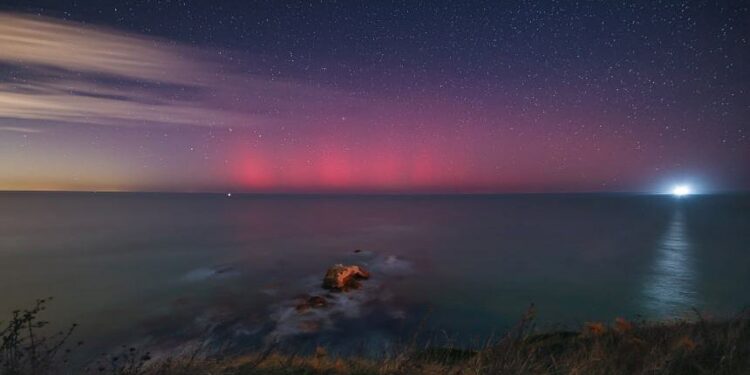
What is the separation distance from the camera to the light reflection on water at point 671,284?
26847 millimetres

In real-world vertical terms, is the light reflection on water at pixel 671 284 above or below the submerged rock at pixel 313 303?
below

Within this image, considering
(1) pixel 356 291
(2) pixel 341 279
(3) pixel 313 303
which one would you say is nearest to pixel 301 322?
(3) pixel 313 303

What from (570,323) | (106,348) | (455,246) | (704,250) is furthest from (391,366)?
(704,250)

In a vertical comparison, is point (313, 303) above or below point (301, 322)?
above

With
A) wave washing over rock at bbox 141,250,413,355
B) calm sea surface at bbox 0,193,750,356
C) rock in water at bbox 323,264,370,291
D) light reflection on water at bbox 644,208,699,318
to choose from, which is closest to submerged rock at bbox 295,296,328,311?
wave washing over rock at bbox 141,250,413,355

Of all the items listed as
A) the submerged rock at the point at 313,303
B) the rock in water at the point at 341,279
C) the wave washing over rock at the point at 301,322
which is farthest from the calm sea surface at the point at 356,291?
the rock in water at the point at 341,279

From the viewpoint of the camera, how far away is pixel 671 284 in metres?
33.9

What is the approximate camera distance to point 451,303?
27.2 m

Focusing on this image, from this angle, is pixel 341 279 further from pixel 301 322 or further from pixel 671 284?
pixel 671 284

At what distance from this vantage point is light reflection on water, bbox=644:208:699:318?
26.8m

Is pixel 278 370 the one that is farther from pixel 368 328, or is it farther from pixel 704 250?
pixel 704 250

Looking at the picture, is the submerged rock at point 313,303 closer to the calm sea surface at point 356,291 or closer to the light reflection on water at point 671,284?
the calm sea surface at point 356,291

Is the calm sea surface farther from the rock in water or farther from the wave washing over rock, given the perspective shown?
the rock in water

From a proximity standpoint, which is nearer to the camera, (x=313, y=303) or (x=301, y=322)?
(x=301, y=322)
